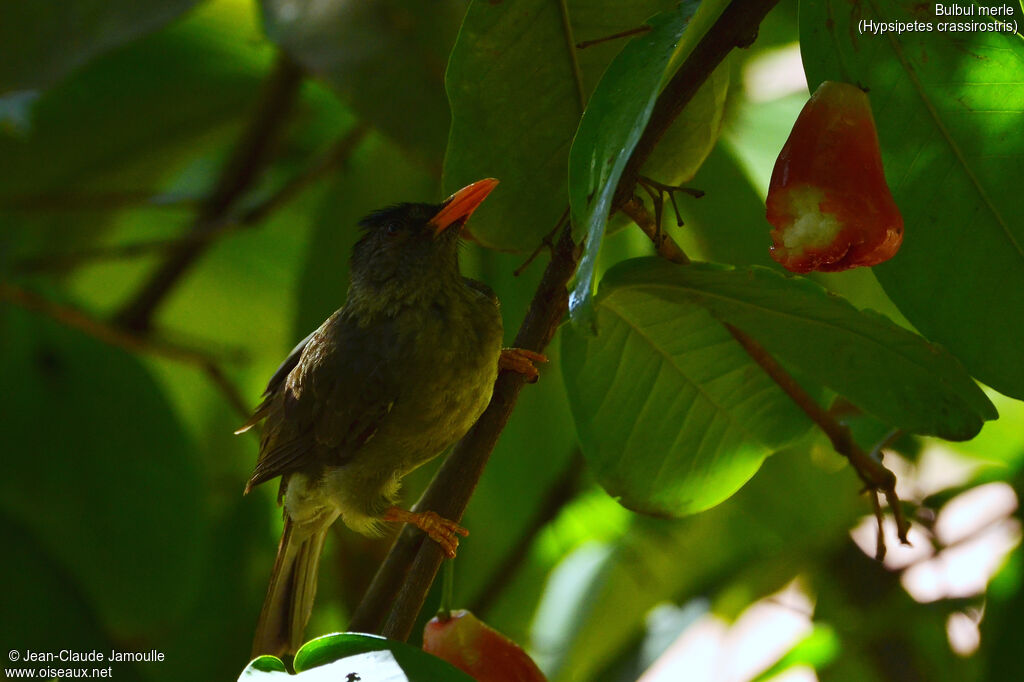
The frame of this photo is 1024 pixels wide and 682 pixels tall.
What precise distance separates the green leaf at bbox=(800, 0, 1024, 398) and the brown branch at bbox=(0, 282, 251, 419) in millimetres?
1578

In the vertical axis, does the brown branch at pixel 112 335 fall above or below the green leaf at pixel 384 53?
below

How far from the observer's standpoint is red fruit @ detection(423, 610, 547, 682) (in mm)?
1367

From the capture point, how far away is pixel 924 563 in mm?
2264

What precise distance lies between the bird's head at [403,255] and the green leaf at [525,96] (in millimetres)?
664

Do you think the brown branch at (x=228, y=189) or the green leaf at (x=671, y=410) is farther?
the brown branch at (x=228, y=189)

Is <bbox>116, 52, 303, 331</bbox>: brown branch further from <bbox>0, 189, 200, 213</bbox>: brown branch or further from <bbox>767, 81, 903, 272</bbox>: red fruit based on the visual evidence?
<bbox>767, 81, 903, 272</bbox>: red fruit

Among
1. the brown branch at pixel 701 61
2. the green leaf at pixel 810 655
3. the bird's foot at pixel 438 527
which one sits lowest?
the green leaf at pixel 810 655

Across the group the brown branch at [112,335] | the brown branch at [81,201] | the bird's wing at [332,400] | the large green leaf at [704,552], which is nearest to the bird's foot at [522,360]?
the bird's wing at [332,400]

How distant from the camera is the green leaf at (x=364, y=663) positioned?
1.04 m

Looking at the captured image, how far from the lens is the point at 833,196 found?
1132 millimetres

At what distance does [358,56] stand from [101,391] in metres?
1.00

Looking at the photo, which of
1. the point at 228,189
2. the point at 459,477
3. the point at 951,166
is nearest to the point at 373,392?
the point at 459,477

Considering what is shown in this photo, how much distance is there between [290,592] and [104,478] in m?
0.58

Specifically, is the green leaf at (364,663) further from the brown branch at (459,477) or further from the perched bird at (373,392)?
the perched bird at (373,392)
